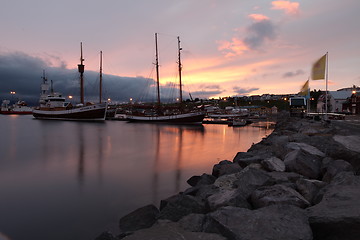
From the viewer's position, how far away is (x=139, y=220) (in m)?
6.44

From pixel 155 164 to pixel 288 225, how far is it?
1329cm

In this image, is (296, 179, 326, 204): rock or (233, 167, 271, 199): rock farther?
(233, 167, 271, 199): rock

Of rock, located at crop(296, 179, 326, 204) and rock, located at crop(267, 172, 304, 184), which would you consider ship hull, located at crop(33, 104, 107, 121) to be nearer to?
rock, located at crop(267, 172, 304, 184)

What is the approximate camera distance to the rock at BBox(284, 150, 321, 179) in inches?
318

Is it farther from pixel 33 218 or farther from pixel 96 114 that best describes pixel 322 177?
pixel 96 114

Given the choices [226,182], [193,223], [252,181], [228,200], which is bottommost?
[226,182]

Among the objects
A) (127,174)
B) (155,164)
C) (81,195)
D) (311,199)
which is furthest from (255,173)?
(155,164)

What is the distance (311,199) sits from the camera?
20.0 feet

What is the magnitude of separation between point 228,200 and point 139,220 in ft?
8.52

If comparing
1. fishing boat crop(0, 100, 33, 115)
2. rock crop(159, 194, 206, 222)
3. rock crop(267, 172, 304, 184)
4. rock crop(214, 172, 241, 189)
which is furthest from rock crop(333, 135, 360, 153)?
fishing boat crop(0, 100, 33, 115)

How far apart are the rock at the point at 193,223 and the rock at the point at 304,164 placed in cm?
488

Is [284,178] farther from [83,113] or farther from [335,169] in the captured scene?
[83,113]

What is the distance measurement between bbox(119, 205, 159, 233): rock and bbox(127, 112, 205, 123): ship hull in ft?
169

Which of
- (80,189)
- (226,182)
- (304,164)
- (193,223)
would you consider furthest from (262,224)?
(80,189)
